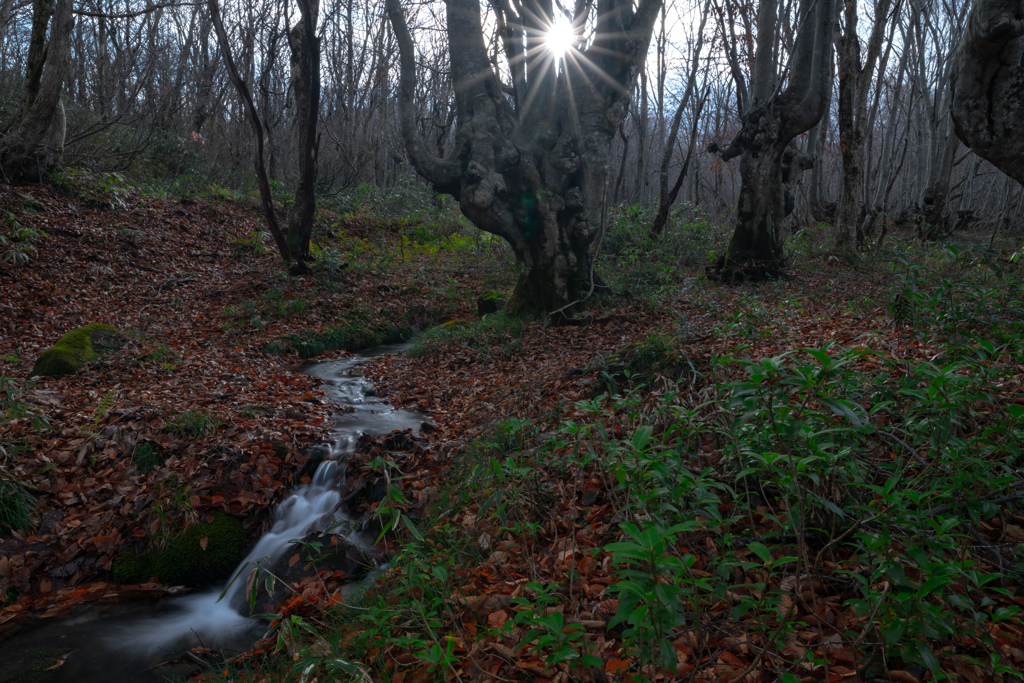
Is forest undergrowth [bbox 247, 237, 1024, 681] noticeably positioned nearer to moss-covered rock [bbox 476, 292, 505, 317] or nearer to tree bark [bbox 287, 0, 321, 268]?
moss-covered rock [bbox 476, 292, 505, 317]

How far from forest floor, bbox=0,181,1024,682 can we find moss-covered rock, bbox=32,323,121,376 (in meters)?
0.22

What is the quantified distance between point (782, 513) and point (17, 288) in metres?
10.9

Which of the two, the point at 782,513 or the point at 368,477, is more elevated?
the point at 782,513

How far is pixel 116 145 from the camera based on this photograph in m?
14.2

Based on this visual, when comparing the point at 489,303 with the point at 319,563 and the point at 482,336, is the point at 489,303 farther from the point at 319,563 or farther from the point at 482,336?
the point at 319,563

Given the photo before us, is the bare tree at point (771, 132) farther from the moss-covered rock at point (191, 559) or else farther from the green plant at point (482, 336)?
the moss-covered rock at point (191, 559)

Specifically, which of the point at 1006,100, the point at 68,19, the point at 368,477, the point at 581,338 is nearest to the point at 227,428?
the point at 368,477

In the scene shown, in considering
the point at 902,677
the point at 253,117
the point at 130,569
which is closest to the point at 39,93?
the point at 253,117

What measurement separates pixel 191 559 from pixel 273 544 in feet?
1.99

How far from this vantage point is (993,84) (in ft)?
12.4

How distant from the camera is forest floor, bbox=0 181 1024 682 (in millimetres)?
1948

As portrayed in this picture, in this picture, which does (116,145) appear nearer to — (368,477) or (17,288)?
(17,288)

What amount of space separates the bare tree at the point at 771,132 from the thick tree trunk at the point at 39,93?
12.9m

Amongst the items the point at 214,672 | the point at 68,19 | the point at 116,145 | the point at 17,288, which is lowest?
the point at 214,672
